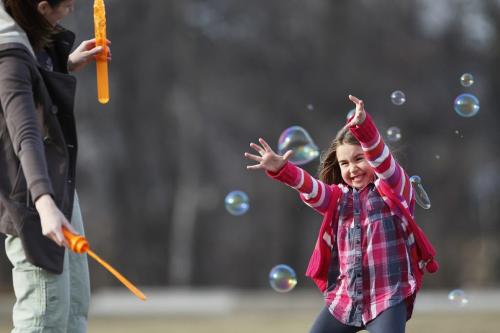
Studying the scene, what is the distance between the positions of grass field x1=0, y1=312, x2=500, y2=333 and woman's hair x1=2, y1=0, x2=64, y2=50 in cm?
610

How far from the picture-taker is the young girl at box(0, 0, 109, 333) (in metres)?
3.04

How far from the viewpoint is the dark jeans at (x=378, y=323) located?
12.1 ft

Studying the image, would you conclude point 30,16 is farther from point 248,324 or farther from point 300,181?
point 248,324

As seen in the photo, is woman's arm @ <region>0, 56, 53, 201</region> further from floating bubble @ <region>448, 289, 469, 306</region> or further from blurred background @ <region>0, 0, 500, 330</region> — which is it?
blurred background @ <region>0, 0, 500, 330</region>

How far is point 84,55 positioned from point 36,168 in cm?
80

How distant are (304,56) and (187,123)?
10.3ft

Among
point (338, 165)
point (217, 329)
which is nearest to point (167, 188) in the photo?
point (217, 329)

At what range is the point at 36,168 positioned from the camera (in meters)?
3.02

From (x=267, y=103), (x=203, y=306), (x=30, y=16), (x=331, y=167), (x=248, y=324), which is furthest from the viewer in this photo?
(x=267, y=103)

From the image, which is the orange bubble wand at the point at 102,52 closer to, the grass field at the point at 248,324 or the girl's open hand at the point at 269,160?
the girl's open hand at the point at 269,160

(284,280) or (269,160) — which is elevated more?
(269,160)

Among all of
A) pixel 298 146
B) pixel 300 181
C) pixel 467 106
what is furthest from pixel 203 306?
pixel 300 181

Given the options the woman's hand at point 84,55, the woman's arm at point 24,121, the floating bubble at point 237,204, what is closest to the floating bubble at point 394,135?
the floating bubble at point 237,204

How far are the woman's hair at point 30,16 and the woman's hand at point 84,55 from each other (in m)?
0.40
